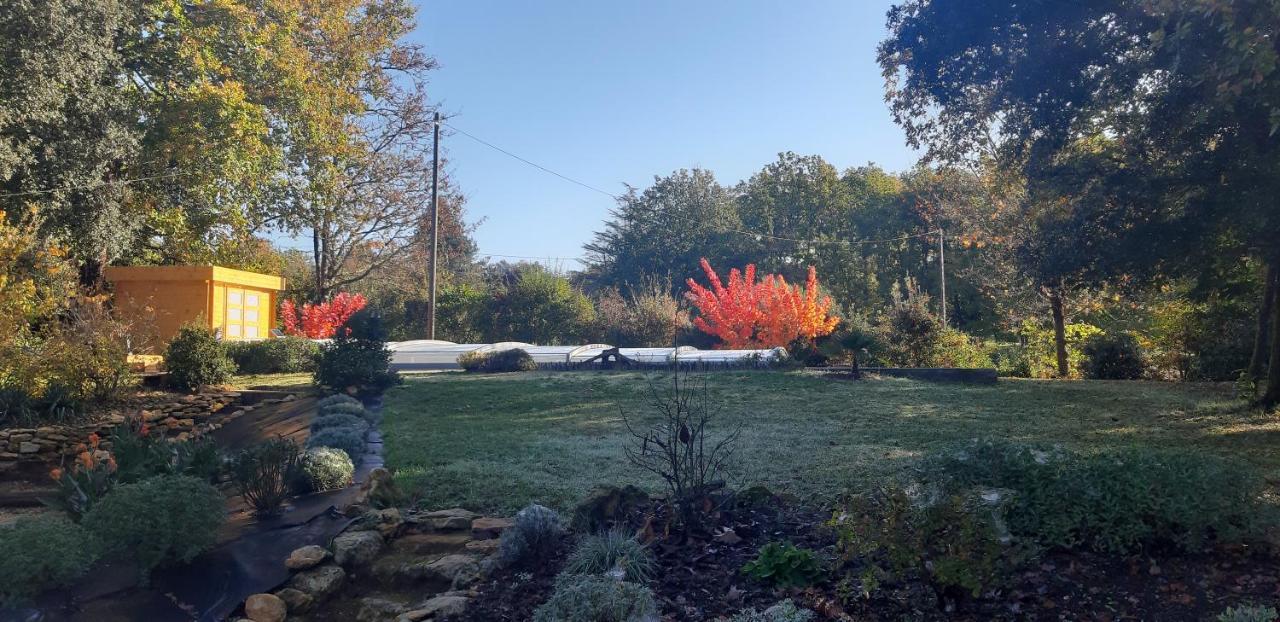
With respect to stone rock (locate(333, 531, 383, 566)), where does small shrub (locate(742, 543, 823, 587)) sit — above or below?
above

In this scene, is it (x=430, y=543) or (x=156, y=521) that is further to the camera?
(x=430, y=543)

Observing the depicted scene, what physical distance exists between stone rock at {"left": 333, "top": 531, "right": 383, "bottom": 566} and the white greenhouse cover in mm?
9622

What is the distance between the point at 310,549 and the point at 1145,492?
423cm

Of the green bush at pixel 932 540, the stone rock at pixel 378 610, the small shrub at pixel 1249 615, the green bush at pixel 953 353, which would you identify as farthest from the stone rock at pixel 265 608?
the green bush at pixel 953 353

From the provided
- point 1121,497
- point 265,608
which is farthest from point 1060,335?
point 265,608

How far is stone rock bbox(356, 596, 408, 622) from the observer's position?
4047 millimetres

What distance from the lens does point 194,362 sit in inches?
516

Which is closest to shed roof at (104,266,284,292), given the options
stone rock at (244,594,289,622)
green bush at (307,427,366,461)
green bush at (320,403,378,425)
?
green bush at (320,403,378,425)

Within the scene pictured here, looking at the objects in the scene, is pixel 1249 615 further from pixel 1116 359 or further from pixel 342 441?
pixel 1116 359

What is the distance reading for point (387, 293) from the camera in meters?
30.6

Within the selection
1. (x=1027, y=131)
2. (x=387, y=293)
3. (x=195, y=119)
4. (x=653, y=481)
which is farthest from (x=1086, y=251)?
(x=387, y=293)

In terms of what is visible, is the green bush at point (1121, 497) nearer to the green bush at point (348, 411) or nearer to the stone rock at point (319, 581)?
the stone rock at point (319, 581)

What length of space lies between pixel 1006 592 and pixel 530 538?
227cm

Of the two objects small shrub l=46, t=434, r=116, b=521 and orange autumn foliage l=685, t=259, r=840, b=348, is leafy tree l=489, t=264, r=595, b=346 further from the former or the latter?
small shrub l=46, t=434, r=116, b=521
